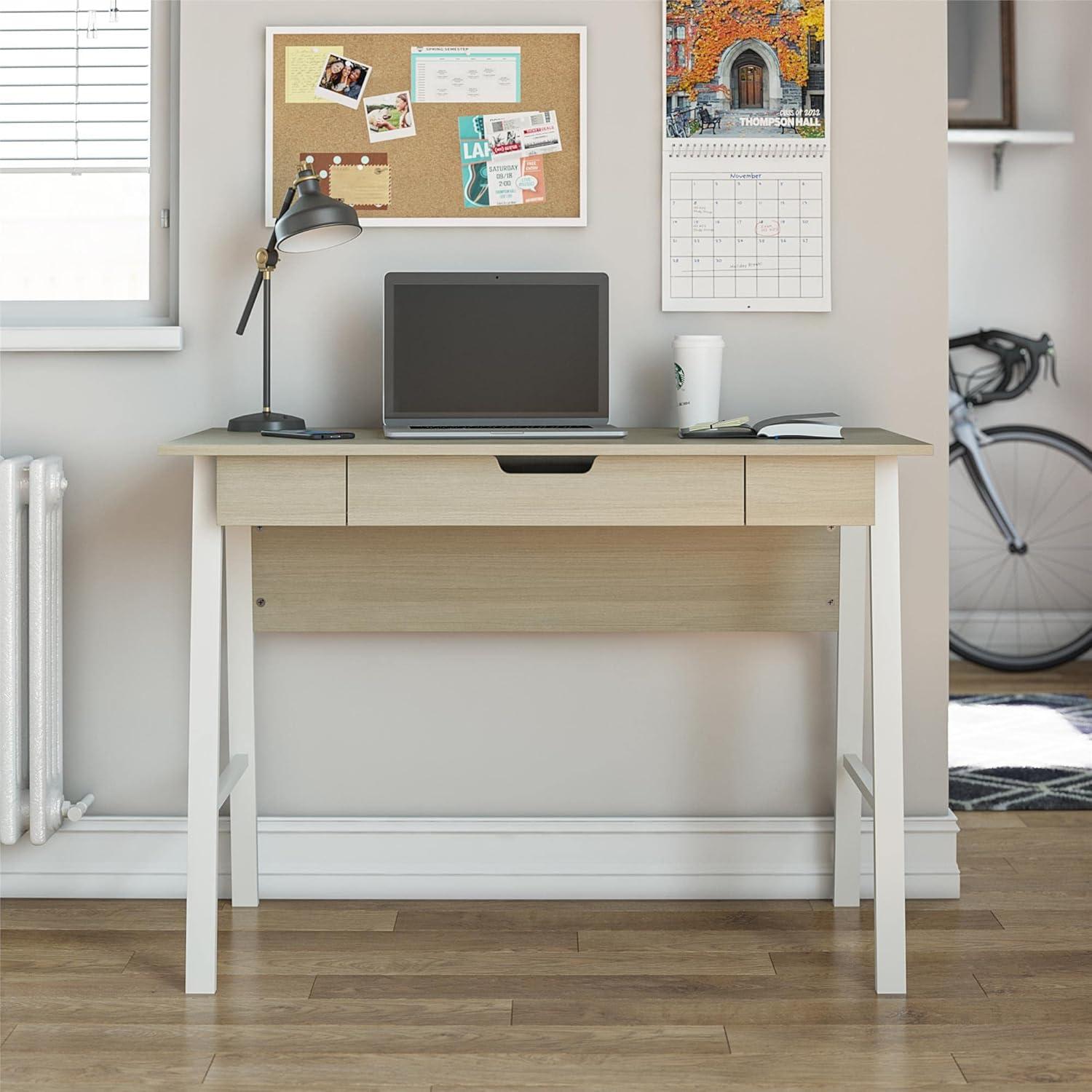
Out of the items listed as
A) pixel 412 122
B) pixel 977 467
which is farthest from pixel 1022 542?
pixel 412 122

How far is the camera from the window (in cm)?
218

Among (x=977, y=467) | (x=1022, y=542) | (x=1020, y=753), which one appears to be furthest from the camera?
(x=1022, y=542)

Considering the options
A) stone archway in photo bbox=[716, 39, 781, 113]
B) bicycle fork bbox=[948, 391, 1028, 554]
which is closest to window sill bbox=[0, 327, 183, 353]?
stone archway in photo bbox=[716, 39, 781, 113]

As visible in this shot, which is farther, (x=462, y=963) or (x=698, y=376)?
(x=698, y=376)

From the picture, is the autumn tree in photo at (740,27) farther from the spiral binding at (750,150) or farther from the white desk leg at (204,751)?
the white desk leg at (204,751)

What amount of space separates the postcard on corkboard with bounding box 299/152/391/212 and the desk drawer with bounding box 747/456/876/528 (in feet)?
2.85

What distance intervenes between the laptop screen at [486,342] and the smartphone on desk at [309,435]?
0.48 feet

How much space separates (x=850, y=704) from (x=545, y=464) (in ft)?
2.39

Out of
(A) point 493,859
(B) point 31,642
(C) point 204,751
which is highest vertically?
(B) point 31,642

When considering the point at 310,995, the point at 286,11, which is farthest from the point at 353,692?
the point at 286,11

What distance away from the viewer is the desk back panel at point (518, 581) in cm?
212

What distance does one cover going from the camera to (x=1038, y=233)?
Answer: 12.9 ft

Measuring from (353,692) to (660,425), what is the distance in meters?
0.75

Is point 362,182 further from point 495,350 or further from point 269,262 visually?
point 495,350
